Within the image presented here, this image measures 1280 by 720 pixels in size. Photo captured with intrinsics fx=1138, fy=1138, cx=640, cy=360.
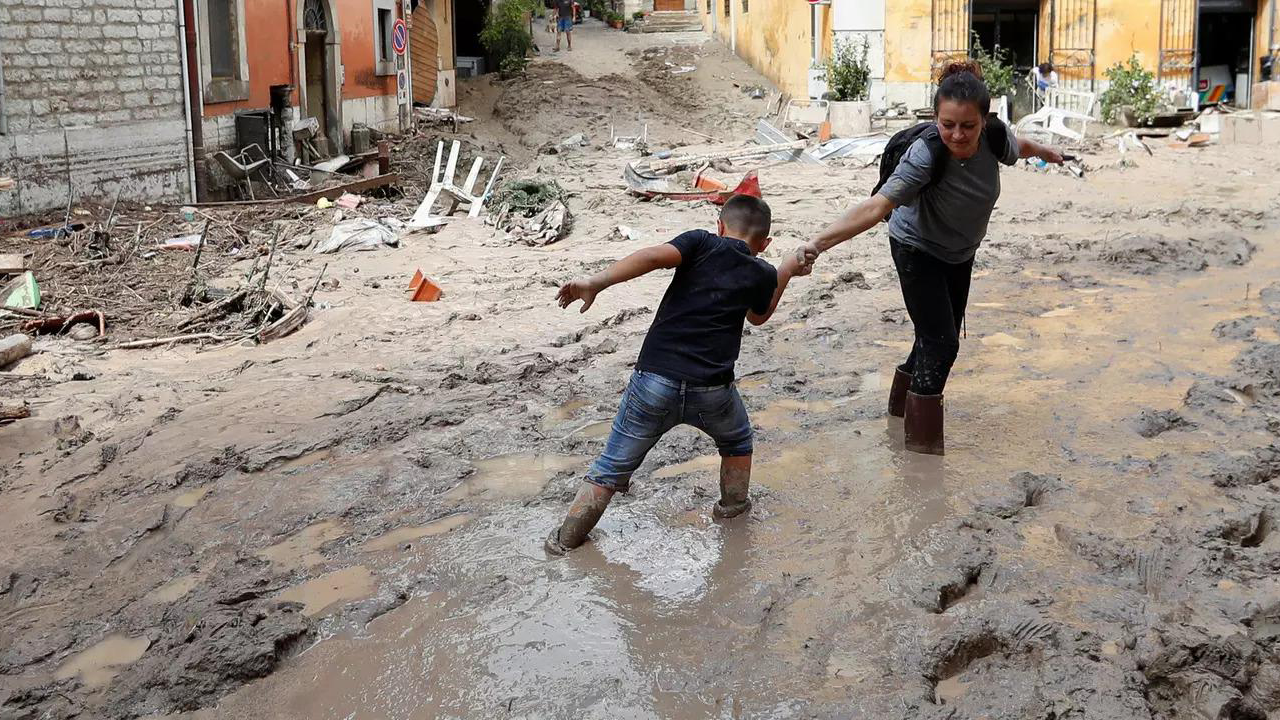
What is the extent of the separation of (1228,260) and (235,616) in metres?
8.43

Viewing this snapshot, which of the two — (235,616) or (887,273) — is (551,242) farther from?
(235,616)

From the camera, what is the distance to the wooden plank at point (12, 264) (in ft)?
30.4

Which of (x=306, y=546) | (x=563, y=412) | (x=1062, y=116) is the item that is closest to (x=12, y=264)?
(x=563, y=412)

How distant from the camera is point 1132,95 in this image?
18953mm

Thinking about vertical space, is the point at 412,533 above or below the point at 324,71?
below

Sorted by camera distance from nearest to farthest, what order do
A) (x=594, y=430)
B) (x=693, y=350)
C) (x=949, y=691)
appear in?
1. (x=949, y=691)
2. (x=693, y=350)
3. (x=594, y=430)

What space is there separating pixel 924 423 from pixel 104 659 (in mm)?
3147

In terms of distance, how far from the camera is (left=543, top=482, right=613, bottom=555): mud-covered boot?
12.8 ft

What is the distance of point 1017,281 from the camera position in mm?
8617

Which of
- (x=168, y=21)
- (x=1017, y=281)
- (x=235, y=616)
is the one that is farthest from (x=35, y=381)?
(x=168, y=21)

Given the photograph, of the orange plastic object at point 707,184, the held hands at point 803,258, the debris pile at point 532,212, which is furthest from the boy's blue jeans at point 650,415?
the orange plastic object at point 707,184

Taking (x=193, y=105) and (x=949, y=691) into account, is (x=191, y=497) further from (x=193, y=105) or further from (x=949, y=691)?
(x=193, y=105)

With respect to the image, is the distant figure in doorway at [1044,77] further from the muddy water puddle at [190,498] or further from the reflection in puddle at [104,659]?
the reflection in puddle at [104,659]

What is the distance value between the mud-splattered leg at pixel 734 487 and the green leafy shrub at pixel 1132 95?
17.1 m
